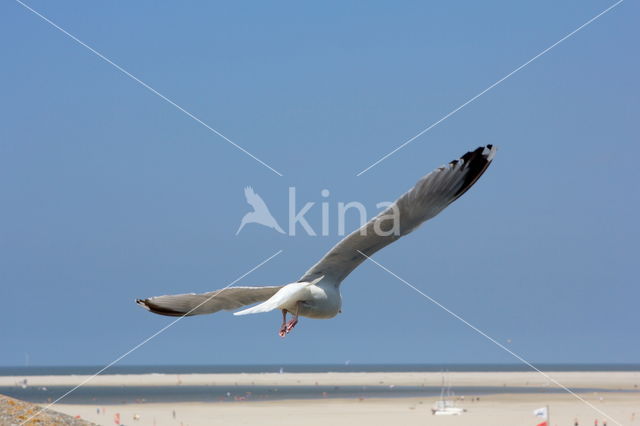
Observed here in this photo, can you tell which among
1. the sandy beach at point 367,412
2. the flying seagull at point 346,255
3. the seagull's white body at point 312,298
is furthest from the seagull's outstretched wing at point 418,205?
the sandy beach at point 367,412

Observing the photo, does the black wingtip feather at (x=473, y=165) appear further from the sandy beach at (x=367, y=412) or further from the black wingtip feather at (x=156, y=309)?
the sandy beach at (x=367, y=412)

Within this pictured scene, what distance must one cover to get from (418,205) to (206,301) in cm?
313

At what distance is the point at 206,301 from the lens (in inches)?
553

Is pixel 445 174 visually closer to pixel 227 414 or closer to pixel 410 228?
pixel 410 228

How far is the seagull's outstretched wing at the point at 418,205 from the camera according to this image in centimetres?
1348

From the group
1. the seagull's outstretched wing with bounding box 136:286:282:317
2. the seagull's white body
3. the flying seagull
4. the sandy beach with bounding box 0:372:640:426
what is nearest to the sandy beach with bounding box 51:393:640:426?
the sandy beach with bounding box 0:372:640:426

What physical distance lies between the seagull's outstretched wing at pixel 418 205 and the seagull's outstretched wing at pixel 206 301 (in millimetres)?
704

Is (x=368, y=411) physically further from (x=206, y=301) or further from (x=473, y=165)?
(x=473, y=165)

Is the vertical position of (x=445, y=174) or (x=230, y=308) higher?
(x=445, y=174)

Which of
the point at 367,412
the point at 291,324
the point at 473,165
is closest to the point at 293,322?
the point at 291,324

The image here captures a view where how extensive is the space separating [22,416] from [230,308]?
33.1 ft

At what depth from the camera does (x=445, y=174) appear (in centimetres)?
1360

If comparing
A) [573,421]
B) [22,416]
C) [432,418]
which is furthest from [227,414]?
[22,416]

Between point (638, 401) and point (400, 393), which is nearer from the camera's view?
point (638, 401)
